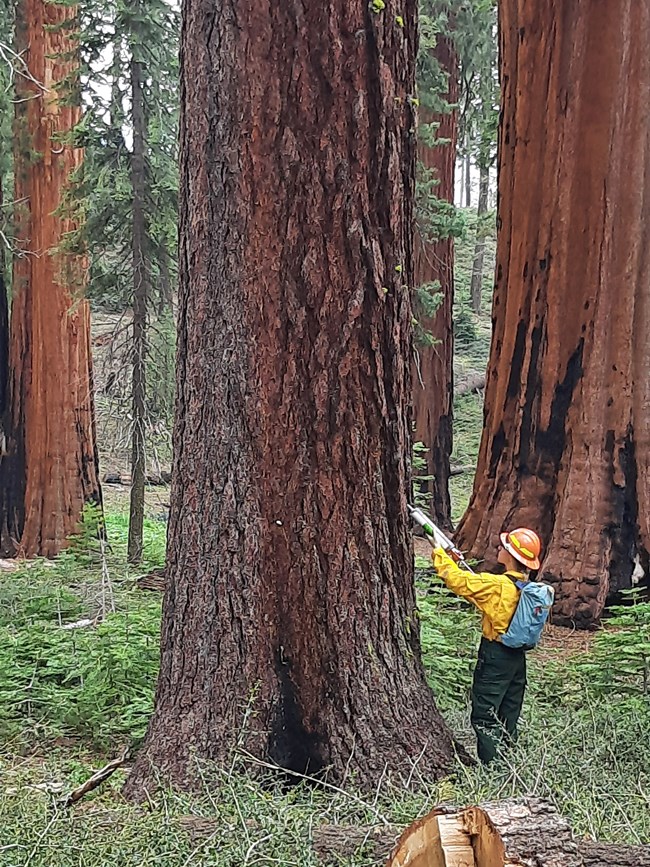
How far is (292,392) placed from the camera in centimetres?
372

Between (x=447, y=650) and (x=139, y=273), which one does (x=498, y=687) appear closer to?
(x=447, y=650)

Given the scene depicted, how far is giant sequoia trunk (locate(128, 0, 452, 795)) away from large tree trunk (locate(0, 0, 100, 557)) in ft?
28.1

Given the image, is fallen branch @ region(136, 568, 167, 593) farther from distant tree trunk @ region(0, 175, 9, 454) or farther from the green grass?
distant tree trunk @ region(0, 175, 9, 454)

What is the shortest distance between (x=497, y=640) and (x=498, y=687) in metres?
0.23

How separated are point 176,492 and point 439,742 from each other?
5.36ft

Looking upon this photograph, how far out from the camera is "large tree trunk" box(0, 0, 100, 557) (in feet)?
39.3

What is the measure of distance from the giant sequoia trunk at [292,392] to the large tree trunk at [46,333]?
28.1ft

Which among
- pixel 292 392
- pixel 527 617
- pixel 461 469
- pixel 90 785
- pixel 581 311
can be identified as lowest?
pixel 461 469

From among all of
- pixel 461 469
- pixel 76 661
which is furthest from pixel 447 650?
pixel 461 469

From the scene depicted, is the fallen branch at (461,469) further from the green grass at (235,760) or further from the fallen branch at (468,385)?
the green grass at (235,760)

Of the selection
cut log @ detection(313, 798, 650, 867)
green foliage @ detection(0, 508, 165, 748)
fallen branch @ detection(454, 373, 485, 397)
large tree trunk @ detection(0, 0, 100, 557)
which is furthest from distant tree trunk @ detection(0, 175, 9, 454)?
fallen branch @ detection(454, 373, 485, 397)

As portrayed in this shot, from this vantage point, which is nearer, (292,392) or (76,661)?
(292,392)

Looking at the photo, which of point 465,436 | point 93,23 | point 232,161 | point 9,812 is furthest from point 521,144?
point 465,436

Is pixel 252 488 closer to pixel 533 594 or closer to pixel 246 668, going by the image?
pixel 246 668
